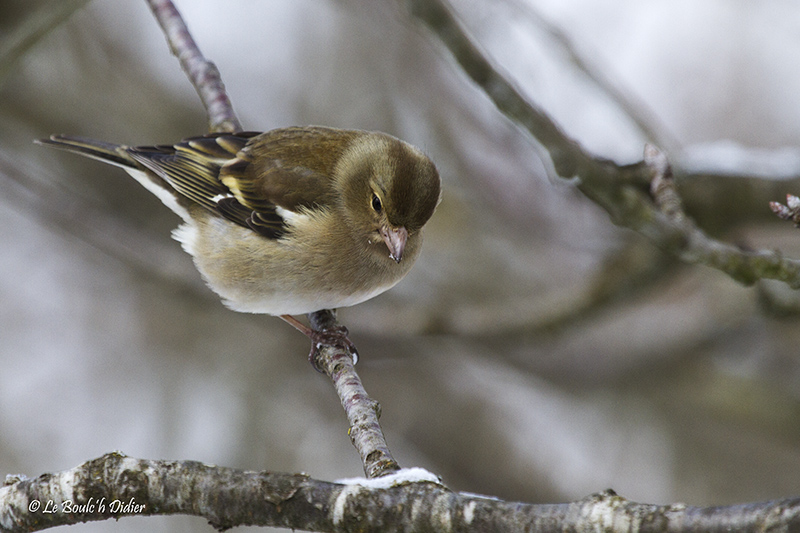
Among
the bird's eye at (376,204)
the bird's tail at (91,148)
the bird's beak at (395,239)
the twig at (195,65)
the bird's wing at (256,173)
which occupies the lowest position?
the bird's beak at (395,239)

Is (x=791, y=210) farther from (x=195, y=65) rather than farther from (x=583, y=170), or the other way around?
(x=195, y=65)

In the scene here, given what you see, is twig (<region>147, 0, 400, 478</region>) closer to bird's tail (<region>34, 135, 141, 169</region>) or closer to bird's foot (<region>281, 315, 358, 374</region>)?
bird's foot (<region>281, 315, 358, 374</region>)

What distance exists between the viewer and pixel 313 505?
197 cm

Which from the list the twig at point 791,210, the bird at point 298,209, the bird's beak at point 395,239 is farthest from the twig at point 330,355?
the twig at point 791,210

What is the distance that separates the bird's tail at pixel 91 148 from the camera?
4.39m

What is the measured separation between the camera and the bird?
3855 mm

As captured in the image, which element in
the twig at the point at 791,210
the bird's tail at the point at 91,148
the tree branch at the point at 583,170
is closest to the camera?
the twig at the point at 791,210

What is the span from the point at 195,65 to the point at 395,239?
1870 millimetres

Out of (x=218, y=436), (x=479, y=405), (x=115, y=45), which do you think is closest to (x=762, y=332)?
(x=479, y=405)

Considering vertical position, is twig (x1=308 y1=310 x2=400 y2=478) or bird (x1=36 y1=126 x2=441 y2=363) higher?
bird (x1=36 y1=126 x2=441 y2=363)

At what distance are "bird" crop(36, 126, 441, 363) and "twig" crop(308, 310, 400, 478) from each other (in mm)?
241

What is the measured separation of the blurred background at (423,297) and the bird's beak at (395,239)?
1.24 meters

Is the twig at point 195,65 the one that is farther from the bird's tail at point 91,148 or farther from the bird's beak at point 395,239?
the bird's beak at point 395,239

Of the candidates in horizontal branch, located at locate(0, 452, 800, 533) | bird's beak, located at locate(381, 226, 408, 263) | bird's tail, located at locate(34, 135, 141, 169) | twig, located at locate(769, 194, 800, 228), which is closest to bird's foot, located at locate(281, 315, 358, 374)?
bird's beak, located at locate(381, 226, 408, 263)
